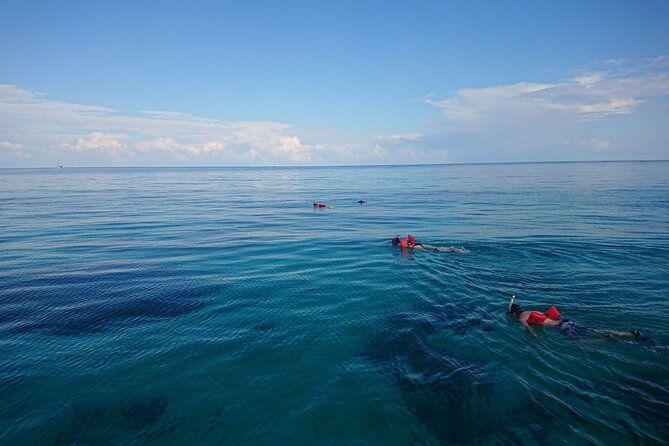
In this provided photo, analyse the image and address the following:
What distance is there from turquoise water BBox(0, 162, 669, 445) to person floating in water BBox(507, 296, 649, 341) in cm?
43

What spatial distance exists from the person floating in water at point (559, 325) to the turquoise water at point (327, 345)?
0.43 meters

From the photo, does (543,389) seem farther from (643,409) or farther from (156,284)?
(156,284)

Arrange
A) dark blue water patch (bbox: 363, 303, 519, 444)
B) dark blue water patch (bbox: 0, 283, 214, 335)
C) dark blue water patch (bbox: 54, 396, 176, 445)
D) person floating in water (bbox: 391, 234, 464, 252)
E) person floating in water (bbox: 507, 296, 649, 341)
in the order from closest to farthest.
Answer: dark blue water patch (bbox: 54, 396, 176, 445), dark blue water patch (bbox: 363, 303, 519, 444), person floating in water (bbox: 507, 296, 649, 341), dark blue water patch (bbox: 0, 283, 214, 335), person floating in water (bbox: 391, 234, 464, 252)

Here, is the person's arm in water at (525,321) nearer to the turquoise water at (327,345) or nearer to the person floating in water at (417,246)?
the turquoise water at (327,345)

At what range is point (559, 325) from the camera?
1524 cm

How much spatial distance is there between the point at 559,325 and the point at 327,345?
10116 mm

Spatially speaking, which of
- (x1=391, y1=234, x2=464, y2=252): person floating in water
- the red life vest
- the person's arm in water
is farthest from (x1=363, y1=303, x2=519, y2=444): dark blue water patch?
(x1=391, y1=234, x2=464, y2=252): person floating in water

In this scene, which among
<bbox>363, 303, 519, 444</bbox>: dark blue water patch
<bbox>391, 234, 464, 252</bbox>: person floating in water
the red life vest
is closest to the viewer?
<bbox>363, 303, 519, 444</bbox>: dark blue water patch

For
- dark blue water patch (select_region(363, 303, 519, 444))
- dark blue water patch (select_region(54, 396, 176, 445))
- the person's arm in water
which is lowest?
dark blue water patch (select_region(54, 396, 176, 445))

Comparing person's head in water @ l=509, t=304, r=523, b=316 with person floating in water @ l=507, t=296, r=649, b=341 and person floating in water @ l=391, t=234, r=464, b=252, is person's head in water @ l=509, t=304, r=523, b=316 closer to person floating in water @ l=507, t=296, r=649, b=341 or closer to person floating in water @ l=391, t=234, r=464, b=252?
person floating in water @ l=507, t=296, r=649, b=341

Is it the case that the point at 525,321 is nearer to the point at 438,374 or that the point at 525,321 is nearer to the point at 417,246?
the point at 438,374

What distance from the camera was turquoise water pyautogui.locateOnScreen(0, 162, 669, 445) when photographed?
10336 mm

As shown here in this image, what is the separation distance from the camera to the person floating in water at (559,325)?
14.4m

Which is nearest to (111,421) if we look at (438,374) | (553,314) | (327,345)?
(327,345)
